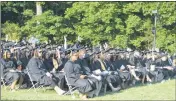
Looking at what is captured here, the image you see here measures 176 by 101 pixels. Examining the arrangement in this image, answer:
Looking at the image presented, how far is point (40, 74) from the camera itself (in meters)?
13.1

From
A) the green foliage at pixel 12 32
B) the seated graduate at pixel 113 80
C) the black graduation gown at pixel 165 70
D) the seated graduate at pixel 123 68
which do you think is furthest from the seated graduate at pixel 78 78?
the green foliage at pixel 12 32

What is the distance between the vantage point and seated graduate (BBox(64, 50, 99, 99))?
12.0m

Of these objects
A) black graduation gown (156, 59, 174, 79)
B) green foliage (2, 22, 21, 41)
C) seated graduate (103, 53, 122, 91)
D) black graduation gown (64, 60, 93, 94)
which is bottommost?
black graduation gown (156, 59, 174, 79)

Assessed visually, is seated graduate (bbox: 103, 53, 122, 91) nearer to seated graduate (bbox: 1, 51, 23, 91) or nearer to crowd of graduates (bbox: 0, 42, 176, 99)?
crowd of graduates (bbox: 0, 42, 176, 99)

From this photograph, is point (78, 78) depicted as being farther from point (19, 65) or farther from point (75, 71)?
point (19, 65)

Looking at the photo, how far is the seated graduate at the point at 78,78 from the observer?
39.3 feet

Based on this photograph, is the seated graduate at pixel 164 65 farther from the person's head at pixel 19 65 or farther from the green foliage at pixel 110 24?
the green foliage at pixel 110 24

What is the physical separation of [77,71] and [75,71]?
0.07 meters

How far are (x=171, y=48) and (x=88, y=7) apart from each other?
6.88m

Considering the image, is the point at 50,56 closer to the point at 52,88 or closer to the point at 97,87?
the point at 52,88

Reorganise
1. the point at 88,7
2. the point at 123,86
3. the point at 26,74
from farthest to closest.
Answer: the point at 88,7, the point at 123,86, the point at 26,74

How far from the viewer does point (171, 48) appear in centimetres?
3422

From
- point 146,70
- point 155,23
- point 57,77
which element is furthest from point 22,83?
point 155,23

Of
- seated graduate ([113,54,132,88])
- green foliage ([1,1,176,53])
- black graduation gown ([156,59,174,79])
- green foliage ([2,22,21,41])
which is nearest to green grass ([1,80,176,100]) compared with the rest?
seated graduate ([113,54,132,88])
